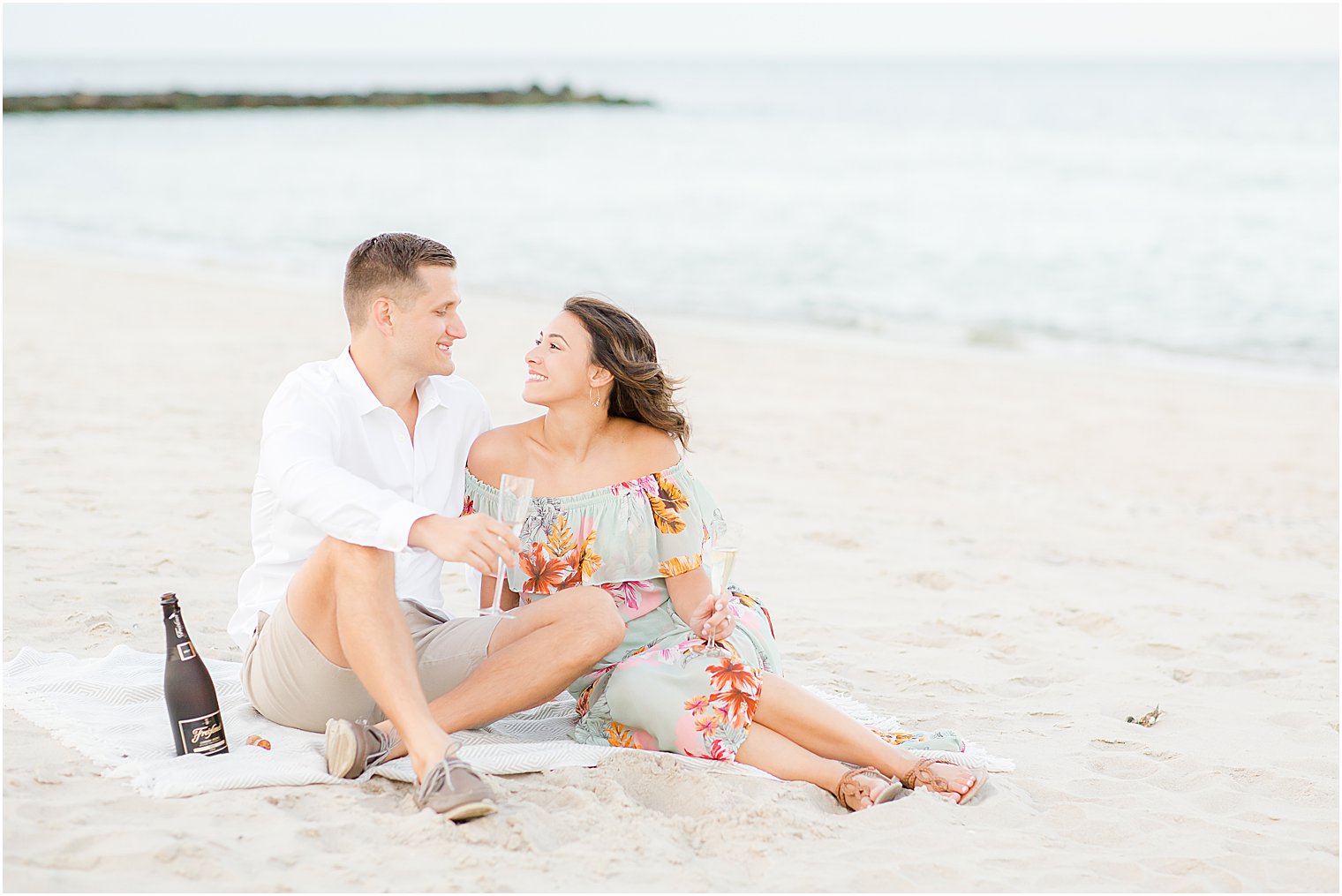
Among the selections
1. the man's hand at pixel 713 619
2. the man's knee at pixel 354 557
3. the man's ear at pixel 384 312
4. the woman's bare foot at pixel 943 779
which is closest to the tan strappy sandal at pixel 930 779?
the woman's bare foot at pixel 943 779

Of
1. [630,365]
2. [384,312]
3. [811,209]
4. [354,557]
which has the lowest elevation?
[354,557]

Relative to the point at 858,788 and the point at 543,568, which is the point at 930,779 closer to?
the point at 858,788

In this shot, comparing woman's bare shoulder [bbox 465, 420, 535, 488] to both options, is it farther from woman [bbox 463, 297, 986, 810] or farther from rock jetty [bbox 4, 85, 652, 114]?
rock jetty [bbox 4, 85, 652, 114]

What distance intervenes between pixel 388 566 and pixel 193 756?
787mm

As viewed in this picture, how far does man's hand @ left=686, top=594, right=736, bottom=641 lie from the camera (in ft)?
11.9

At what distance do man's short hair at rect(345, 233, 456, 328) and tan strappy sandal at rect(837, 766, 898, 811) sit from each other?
6.17 feet

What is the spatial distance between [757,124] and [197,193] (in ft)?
110

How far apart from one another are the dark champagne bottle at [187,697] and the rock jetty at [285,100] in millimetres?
55226

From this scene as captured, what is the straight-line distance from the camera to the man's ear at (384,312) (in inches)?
151

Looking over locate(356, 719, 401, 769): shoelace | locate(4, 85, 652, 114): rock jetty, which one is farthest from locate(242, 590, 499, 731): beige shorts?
locate(4, 85, 652, 114): rock jetty

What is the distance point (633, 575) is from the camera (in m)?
3.90

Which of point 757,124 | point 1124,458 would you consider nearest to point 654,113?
point 757,124

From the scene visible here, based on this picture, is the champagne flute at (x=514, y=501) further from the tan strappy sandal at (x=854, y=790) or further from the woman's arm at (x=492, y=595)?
the tan strappy sandal at (x=854, y=790)

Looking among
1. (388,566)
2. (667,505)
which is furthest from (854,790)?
(388,566)
